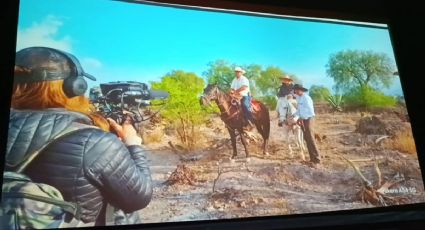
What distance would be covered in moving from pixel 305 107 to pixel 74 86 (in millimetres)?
1024

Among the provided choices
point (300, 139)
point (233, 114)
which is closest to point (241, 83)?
point (233, 114)

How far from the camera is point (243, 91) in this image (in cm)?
175

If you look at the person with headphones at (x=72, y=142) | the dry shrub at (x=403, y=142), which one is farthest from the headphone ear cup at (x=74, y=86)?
the dry shrub at (x=403, y=142)

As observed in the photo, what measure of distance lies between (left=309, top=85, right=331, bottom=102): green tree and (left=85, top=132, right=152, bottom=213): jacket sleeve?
0.85 metres

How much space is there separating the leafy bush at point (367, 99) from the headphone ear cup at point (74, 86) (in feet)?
3.96

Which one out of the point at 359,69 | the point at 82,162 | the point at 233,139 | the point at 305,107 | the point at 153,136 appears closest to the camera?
the point at 82,162

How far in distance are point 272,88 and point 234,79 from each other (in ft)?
0.61

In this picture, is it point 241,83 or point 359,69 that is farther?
point 359,69

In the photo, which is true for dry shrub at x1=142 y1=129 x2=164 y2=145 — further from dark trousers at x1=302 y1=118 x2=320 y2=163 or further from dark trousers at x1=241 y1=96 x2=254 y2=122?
dark trousers at x1=302 y1=118 x2=320 y2=163

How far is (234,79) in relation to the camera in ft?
5.74

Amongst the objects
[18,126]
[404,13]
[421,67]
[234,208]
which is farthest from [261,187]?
[404,13]

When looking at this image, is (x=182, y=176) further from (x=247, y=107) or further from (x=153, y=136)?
(x=247, y=107)

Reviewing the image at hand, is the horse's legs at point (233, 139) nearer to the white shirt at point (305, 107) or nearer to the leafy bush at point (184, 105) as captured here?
the leafy bush at point (184, 105)

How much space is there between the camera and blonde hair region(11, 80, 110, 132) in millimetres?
1468
